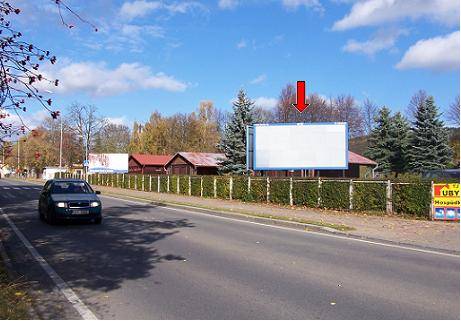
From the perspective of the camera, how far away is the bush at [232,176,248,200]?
27500mm

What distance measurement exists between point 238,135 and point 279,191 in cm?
1741

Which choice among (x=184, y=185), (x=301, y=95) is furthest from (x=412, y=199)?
(x=184, y=185)

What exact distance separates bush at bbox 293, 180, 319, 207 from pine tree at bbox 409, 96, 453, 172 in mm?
24249

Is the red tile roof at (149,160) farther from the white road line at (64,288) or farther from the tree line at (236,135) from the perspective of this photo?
the white road line at (64,288)

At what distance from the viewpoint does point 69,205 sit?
15562 mm

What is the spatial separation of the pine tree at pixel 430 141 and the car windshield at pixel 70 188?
33.8 m

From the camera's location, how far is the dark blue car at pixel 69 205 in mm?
15453

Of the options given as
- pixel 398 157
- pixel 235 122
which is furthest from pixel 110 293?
pixel 398 157

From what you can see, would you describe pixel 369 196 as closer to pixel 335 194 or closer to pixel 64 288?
pixel 335 194

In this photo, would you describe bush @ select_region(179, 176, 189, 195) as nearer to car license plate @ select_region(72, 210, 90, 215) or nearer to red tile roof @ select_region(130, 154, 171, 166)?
car license plate @ select_region(72, 210, 90, 215)

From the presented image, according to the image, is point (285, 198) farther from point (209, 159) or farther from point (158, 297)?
point (209, 159)

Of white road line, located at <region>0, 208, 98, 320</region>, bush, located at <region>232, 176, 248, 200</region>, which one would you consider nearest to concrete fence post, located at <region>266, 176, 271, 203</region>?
bush, located at <region>232, 176, 248, 200</region>

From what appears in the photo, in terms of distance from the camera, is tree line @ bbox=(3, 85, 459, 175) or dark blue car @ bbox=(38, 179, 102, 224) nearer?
dark blue car @ bbox=(38, 179, 102, 224)

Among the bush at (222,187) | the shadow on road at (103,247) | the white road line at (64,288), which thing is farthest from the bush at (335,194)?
the white road line at (64,288)
